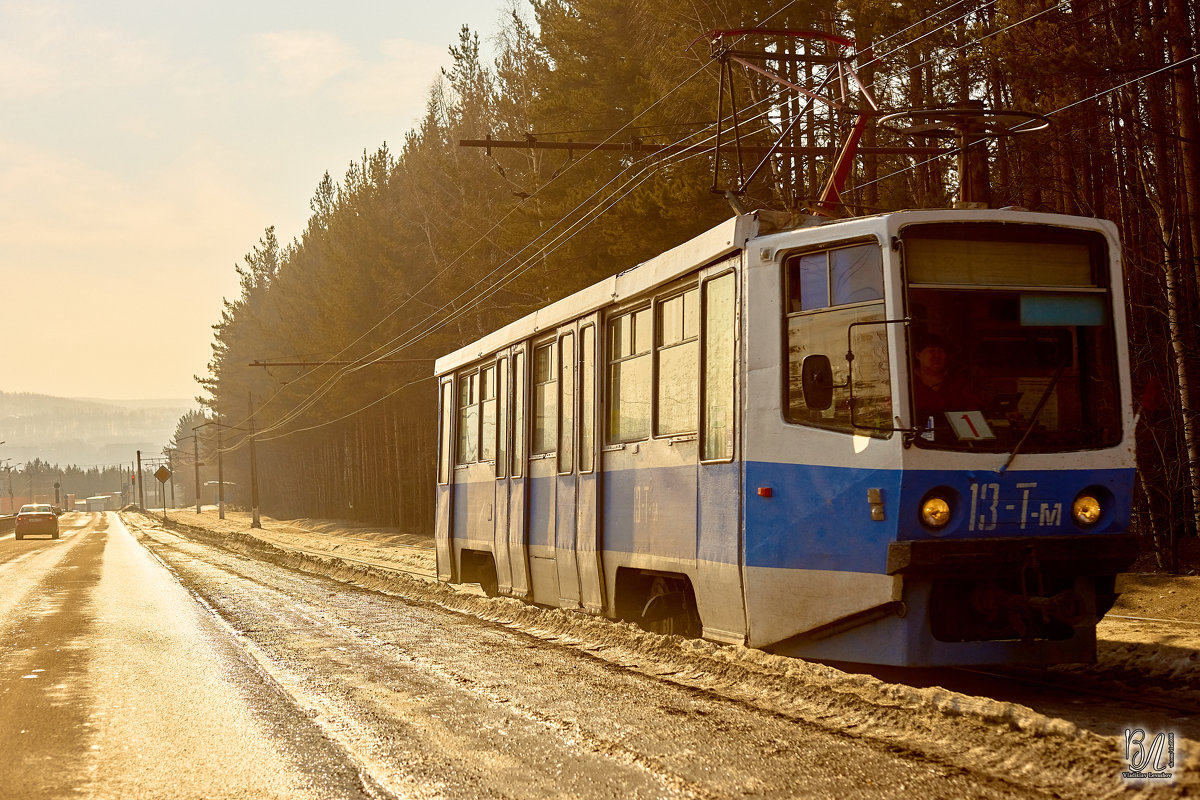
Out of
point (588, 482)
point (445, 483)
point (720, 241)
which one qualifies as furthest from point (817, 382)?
point (445, 483)

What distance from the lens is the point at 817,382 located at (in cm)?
827

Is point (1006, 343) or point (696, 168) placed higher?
point (696, 168)

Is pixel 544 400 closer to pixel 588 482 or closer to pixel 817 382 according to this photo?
pixel 588 482

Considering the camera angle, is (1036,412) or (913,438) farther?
(1036,412)

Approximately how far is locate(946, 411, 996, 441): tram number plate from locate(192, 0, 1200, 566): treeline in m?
1.24

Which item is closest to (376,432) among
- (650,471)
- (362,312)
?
(362,312)

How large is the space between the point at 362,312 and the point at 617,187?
30898mm

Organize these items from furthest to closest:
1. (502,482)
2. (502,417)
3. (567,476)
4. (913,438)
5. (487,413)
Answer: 1. (487,413)
2. (502,417)
3. (502,482)
4. (567,476)
5. (913,438)

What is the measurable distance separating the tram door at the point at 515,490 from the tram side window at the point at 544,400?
288mm

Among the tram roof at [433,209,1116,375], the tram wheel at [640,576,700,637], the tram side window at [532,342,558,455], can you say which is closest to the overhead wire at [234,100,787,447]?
the tram side window at [532,342,558,455]

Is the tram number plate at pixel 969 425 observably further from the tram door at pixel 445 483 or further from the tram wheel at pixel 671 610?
the tram door at pixel 445 483

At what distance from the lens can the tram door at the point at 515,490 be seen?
14.0m

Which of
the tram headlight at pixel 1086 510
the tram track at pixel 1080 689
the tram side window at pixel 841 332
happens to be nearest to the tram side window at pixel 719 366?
the tram side window at pixel 841 332

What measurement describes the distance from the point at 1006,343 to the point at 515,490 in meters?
Answer: 7.26
